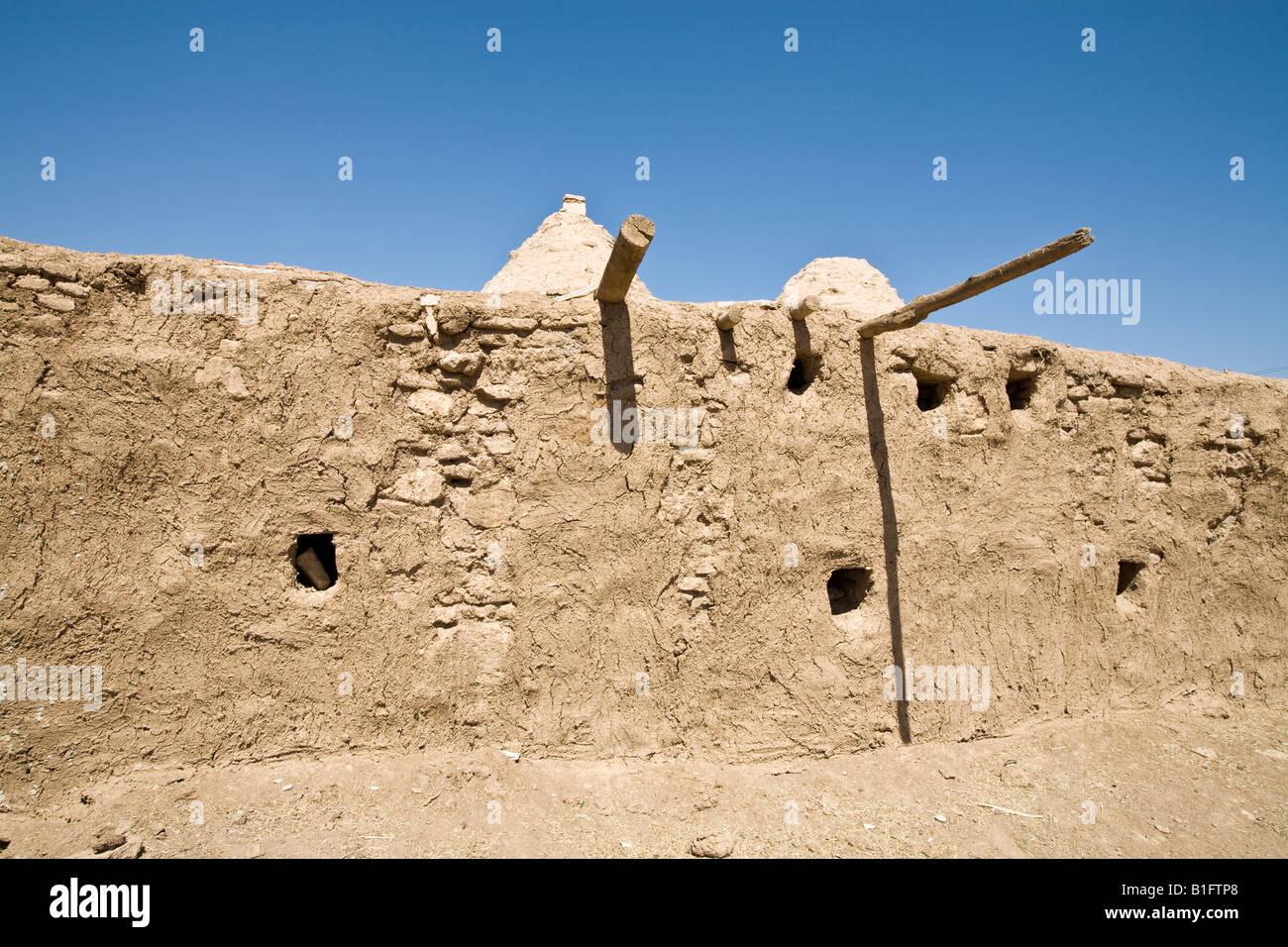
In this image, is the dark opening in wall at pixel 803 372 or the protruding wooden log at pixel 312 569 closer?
the protruding wooden log at pixel 312 569

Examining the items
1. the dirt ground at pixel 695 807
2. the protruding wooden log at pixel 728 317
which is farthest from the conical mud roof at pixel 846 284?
the dirt ground at pixel 695 807

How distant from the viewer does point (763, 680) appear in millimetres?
3818

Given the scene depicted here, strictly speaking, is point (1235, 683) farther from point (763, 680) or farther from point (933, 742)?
point (763, 680)

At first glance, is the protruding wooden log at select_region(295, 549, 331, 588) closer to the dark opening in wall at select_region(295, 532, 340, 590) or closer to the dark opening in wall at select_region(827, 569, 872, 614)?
the dark opening in wall at select_region(295, 532, 340, 590)

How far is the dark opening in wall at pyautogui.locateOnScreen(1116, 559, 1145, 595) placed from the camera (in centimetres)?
481

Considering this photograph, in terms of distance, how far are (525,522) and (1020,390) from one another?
3.56 meters

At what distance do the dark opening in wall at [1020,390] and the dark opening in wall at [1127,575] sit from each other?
54.1 inches

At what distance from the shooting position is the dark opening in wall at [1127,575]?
4.81m

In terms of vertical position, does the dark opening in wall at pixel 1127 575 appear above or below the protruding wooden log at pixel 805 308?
below

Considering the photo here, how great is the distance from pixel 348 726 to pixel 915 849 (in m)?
2.86

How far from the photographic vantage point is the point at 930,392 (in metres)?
4.50

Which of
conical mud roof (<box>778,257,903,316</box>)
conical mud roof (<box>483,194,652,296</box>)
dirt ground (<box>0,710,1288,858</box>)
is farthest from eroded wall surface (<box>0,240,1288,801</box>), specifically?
conical mud roof (<box>483,194,652,296</box>)

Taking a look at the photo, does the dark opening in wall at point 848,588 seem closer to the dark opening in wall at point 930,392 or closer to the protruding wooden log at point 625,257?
the dark opening in wall at point 930,392

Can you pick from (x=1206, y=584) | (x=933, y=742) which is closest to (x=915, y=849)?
(x=933, y=742)
